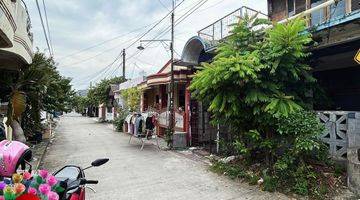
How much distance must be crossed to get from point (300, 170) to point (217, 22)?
7.50 meters

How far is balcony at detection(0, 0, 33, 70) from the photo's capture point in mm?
4924

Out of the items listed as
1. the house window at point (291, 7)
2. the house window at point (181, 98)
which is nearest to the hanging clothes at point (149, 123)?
the house window at point (181, 98)

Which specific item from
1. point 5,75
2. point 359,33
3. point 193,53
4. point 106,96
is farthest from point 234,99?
point 106,96

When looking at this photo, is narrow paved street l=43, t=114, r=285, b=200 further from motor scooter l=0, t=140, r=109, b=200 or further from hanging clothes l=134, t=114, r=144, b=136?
hanging clothes l=134, t=114, r=144, b=136

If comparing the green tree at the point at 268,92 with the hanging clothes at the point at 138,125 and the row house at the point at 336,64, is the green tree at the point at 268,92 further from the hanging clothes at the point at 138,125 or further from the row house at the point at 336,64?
the hanging clothes at the point at 138,125

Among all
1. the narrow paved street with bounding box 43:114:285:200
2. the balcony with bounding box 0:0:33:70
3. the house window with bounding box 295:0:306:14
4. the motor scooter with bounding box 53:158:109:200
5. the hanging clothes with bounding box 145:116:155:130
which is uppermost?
the house window with bounding box 295:0:306:14

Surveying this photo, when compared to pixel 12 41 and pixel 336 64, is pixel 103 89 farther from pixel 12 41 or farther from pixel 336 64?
pixel 12 41

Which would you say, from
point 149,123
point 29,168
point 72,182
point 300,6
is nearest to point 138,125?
→ point 149,123

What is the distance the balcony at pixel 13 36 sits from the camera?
194 inches

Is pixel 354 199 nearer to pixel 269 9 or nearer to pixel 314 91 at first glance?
pixel 314 91

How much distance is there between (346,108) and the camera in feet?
33.7

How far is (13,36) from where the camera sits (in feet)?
20.5

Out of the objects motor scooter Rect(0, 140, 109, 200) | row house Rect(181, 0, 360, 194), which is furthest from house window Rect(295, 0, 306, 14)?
motor scooter Rect(0, 140, 109, 200)

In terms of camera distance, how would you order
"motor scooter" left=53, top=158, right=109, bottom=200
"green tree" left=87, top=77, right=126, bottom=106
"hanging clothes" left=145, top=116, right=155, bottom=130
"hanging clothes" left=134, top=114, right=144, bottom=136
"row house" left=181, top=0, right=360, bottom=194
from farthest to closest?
"green tree" left=87, top=77, right=126, bottom=106 → "hanging clothes" left=134, top=114, right=144, bottom=136 → "hanging clothes" left=145, top=116, right=155, bottom=130 → "row house" left=181, top=0, right=360, bottom=194 → "motor scooter" left=53, top=158, right=109, bottom=200
